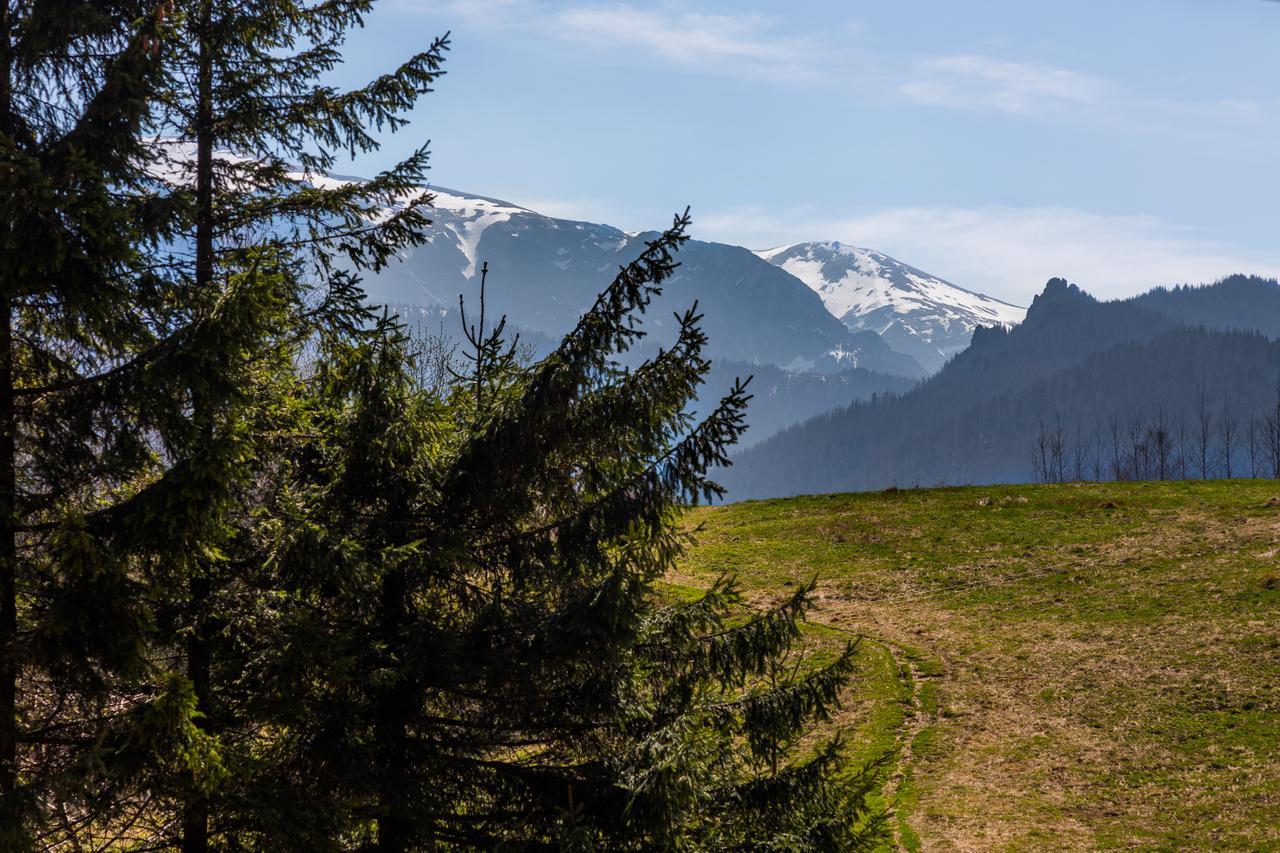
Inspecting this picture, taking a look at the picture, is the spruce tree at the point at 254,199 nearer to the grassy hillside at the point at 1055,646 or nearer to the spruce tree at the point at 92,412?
the spruce tree at the point at 92,412

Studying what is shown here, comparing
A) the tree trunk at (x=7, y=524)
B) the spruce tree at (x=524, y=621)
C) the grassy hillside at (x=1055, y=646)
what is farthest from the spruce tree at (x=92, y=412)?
the grassy hillside at (x=1055, y=646)

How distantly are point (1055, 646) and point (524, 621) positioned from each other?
2505 centimetres

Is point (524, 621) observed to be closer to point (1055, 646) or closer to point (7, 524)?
point (7, 524)

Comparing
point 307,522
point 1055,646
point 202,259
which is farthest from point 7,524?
point 1055,646

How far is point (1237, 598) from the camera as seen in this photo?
3155cm

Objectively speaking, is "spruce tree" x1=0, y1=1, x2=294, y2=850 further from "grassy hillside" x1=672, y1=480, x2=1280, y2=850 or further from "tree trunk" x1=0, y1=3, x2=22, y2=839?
"grassy hillside" x1=672, y1=480, x2=1280, y2=850

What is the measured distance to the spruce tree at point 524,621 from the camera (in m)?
9.90

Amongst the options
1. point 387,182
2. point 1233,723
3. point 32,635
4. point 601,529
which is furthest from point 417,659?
point 1233,723

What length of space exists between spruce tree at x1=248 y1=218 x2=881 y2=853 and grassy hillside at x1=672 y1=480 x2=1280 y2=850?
1492 millimetres

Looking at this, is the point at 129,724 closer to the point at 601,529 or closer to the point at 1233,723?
the point at 601,529

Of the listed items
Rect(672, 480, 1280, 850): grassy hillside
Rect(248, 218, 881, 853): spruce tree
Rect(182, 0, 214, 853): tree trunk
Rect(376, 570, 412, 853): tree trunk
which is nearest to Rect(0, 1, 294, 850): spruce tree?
Rect(182, 0, 214, 853): tree trunk

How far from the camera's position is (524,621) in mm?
10625

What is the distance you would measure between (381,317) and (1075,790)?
19.3m

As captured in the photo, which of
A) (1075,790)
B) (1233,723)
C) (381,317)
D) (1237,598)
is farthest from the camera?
(1237,598)
